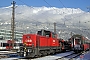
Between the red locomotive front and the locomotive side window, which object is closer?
the red locomotive front

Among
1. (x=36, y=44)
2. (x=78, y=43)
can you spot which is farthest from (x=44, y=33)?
(x=78, y=43)

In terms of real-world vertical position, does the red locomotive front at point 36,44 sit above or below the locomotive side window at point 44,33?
below

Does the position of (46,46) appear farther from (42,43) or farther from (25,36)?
(25,36)

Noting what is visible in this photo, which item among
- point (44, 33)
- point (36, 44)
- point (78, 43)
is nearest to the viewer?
point (36, 44)

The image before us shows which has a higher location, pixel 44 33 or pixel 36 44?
pixel 44 33

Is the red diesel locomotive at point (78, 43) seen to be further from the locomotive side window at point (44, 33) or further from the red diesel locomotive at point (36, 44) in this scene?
the locomotive side window at point (44, 33)

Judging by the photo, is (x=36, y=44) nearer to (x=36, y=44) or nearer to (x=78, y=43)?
(x=36, y=44)

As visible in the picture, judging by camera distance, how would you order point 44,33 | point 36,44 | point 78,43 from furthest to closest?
point 78,43 → point 44,33 → point 36,44

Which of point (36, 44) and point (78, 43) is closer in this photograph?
point (36, 44)

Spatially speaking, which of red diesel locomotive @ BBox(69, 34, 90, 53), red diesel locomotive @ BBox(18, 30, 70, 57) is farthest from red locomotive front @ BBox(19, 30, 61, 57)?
red diesel locomotive @ BBox(69, 34, 90, 53)

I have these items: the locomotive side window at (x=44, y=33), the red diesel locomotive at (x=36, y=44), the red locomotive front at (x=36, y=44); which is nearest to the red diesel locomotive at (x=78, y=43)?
the red diesel locomotive at (x=36, y=44)

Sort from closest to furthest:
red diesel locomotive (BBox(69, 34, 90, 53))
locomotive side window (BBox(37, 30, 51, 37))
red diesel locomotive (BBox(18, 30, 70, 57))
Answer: red diesel locomotive (BBox(18, 30, 70, 57))
locomotive side window (BBox(37, 30, 51, 37))
red diesel locomotive (BBox(69, 34, 90, 53))

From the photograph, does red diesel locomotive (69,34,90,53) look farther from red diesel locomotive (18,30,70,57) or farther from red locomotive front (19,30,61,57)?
red locomotive front (19,30,61,57)

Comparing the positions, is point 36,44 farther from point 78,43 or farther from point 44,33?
point 78,43
